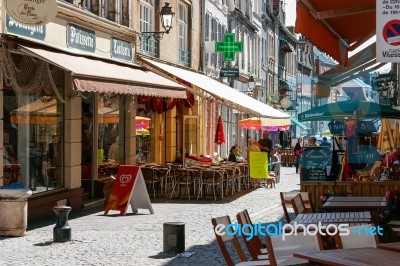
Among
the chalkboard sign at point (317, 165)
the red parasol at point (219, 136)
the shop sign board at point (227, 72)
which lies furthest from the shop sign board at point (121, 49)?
the shop sign board at point (227, 72)

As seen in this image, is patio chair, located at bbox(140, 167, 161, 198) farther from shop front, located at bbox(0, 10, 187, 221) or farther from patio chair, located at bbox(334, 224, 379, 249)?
patio chair, located at bbox(334, 224, 379, 249)

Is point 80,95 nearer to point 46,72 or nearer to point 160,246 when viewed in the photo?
point 46,72

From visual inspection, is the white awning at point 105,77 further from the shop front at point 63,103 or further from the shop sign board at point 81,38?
the shop sign board at point 81,38

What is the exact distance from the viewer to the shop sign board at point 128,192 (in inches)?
597

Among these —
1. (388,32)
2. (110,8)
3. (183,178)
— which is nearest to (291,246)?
(388,32)

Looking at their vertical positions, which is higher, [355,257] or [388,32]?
[388,32]

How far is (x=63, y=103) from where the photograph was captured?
16.1 m

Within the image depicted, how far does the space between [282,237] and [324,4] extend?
4.01m

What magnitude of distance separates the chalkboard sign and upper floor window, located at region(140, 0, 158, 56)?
7430 millimetres

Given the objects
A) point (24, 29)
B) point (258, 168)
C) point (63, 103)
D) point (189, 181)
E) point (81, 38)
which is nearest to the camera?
point (24, 29)

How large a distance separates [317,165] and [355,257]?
345 inches

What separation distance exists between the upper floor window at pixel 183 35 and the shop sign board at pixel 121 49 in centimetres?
573

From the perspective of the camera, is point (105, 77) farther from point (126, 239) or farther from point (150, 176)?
point (150, 176)

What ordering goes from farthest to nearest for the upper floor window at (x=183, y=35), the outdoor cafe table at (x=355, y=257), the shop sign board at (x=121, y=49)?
the upper floor window at (x=183, y=35) → the shop sign board at (x=121, y=49) → the outdoor cafe table at (x=355, y=257)
